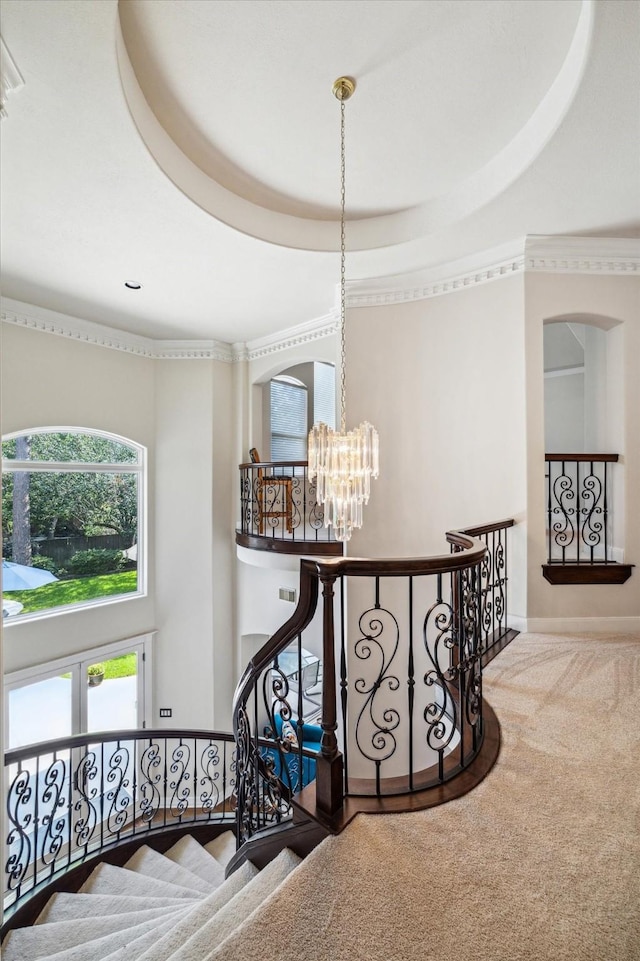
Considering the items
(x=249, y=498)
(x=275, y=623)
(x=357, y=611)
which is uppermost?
(x=249, y=498)

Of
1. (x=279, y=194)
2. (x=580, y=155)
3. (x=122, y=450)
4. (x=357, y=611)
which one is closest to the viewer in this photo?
(x=580, y=155)

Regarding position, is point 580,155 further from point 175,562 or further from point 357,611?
point 175,562

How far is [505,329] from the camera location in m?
4.11

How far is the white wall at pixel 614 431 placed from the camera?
3.90m

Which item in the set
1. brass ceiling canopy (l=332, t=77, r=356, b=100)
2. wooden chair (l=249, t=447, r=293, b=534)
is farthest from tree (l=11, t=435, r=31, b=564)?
brass ceiling canopy (l=332, t=77, r=356, b=100)

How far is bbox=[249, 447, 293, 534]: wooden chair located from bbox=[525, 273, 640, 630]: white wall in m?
3.04

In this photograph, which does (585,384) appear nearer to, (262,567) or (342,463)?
(342,463)

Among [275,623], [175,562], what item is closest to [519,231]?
[275,623]

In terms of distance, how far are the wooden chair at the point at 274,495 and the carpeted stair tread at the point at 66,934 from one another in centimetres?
393

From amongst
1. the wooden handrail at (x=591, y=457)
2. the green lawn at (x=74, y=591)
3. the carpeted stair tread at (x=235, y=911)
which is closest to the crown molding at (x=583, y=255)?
the wooden handrail at (x=591, y=457)

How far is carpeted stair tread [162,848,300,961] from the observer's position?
1.42 metres

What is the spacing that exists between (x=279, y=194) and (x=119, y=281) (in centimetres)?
209

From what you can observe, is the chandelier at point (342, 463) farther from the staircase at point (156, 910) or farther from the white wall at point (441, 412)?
the staircase at point (156, 910)

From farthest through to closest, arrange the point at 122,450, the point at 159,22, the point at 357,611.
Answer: the point at 122,450 < the point at 357,611 < the point at 159,22
